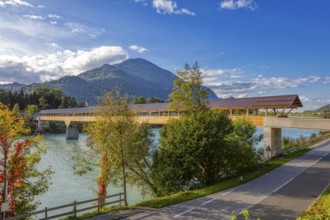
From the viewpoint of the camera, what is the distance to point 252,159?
102ft

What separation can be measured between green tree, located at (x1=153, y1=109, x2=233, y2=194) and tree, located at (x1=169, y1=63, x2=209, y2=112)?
3.63 metres

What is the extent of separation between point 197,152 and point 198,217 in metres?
10.1

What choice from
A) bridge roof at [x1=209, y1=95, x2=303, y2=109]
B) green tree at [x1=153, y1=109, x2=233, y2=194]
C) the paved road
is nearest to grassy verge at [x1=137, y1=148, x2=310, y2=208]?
the paved road

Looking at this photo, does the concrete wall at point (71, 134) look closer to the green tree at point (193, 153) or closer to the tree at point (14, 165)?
the green tree at point (193, 153)

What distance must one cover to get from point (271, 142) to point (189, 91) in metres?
12.2

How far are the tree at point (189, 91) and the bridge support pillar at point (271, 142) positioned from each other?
8.67m

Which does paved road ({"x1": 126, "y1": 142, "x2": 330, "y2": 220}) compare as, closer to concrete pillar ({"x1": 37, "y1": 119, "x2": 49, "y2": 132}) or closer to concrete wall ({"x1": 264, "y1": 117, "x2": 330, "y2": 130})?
concrete wall ({"x1": 264, "y1": 117, "x2": 330, "y2": 130})

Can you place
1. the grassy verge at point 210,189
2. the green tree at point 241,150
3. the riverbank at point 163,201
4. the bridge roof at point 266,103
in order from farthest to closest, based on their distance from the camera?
1. the bridge roof at point 266,103
2. the green tree at point 241,150
3. the grassy verge at point 210,189
4. the riverbank at point 163,201

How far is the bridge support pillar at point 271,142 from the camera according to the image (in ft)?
111

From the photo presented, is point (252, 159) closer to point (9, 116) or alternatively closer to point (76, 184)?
point (76, 184)

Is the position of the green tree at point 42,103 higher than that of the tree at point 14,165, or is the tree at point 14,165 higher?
the green tree at point 42,103

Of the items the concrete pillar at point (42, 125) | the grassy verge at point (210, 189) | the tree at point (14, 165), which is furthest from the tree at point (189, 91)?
the concrete pillar at point (42, 125)

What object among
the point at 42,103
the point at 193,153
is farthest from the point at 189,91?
the point at 42,103

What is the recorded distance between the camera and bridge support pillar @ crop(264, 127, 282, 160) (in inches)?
1334
